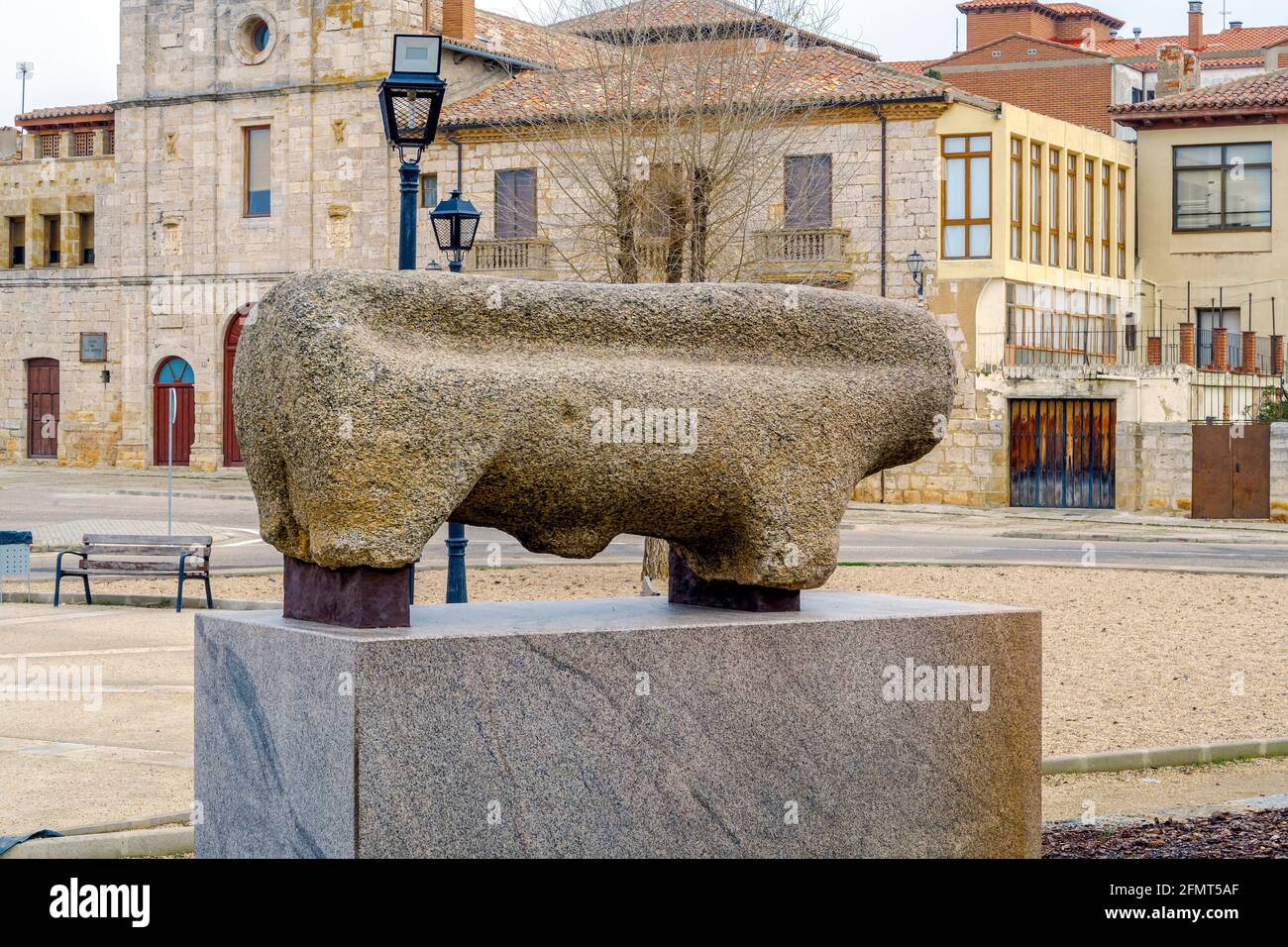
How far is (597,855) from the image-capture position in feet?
19.2

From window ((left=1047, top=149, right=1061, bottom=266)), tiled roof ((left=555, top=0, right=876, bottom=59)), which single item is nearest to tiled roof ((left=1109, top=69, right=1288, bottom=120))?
window ((left=1047, top=149, right=1061, bottom=266))

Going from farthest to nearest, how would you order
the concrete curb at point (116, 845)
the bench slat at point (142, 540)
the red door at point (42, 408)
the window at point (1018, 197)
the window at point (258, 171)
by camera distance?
the red door at point (42, 408) → the window at point (258, 171) → the window at point (1018, 197) → the bench slat at point (142, 540) → the concrete curb at point (116, 845)

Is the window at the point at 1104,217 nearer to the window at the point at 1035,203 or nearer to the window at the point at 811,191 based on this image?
the window at the point at 1035,203

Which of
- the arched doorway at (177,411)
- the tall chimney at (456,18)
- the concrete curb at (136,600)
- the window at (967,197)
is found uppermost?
the tall chimney at (456,18)

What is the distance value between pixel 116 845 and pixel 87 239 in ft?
132

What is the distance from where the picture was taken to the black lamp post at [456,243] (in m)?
14.6

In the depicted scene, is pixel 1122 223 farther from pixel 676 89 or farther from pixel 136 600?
pixel 136 600

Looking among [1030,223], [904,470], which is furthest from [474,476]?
[1030,223]

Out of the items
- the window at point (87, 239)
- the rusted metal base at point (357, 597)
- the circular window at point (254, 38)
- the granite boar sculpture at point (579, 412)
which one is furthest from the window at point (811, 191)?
the rusted metal base at point (357, 597)

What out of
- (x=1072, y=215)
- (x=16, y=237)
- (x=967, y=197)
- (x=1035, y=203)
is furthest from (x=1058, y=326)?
(x=16, y=237)

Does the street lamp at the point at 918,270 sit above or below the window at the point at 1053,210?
below

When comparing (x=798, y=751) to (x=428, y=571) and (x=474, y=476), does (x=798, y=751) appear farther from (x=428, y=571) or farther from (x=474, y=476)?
(x=428, y=571)

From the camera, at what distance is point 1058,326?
35.6 metres

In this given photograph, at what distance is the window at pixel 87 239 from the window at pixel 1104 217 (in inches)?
980
